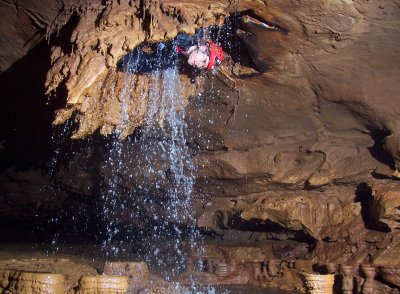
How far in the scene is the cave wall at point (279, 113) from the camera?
Answer: 14.6 ft

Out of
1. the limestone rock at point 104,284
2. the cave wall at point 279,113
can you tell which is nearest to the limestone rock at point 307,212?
the cave wall at point 279,113

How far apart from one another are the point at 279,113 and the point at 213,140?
5.43 ft

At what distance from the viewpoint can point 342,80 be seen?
5.47 m

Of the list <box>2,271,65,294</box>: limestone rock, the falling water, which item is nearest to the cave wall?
the falling water

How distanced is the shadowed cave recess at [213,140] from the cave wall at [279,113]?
3 cm

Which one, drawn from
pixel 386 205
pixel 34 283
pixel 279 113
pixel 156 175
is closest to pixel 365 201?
pixel 386 205

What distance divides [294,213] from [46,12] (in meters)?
6.18

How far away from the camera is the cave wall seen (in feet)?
14.6

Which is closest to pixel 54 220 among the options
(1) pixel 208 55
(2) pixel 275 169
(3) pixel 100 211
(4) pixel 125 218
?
(3) pixel 100 211

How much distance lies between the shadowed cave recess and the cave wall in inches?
1.2

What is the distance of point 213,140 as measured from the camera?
7.39m

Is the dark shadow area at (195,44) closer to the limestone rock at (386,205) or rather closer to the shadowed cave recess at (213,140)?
the shadowed cave recess at (213,140)

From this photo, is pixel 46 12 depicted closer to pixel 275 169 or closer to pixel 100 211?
pixel 275 169

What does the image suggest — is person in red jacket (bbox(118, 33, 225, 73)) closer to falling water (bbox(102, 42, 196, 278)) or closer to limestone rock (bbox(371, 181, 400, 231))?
falling water (bbox(102, 42, 196, 278))
